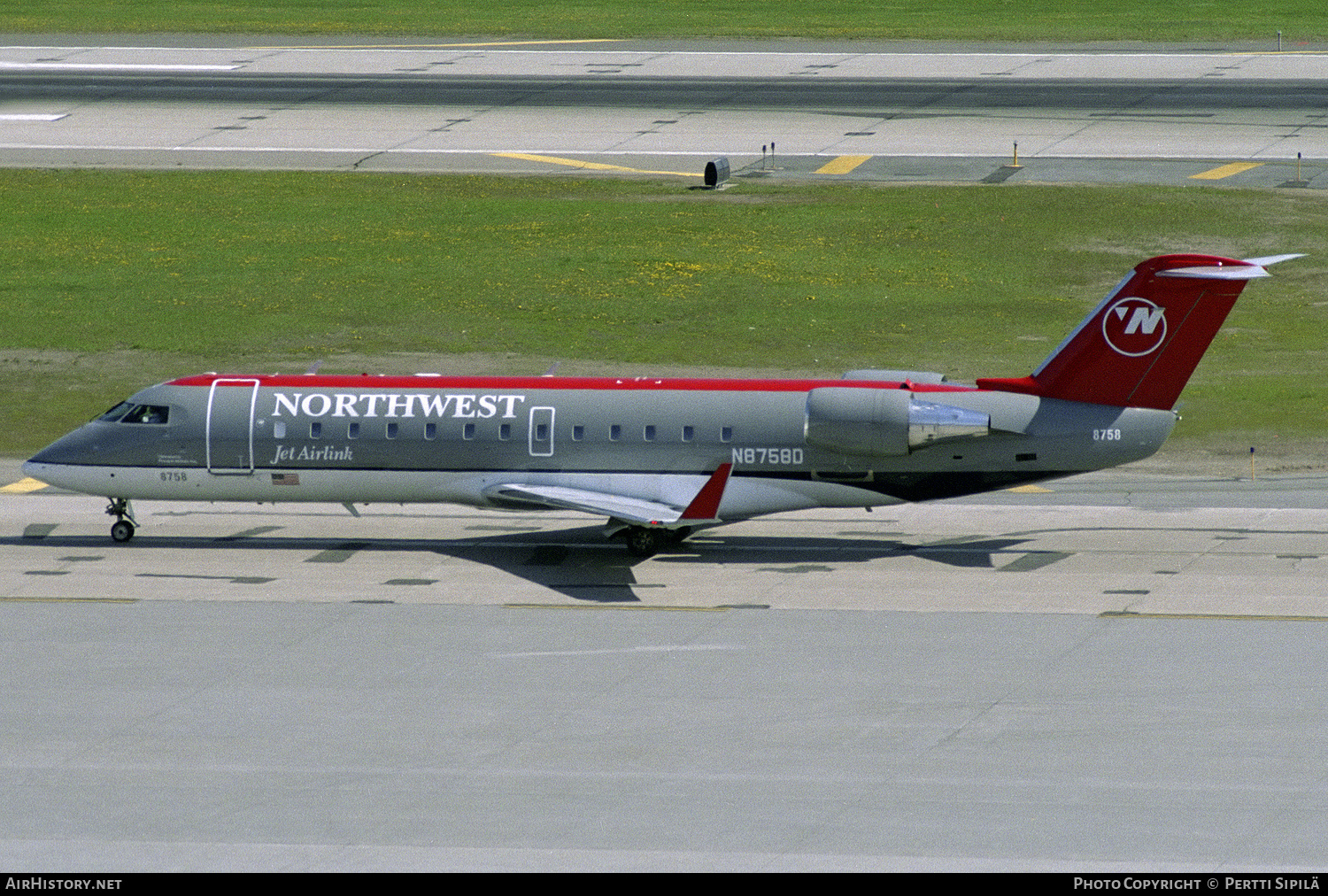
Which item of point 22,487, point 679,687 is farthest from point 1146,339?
point 22,487

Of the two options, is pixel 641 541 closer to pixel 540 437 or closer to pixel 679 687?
pixel 540 437

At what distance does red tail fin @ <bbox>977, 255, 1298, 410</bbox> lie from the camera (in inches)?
1367

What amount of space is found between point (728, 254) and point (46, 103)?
40.8m

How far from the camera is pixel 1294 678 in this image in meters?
28.2

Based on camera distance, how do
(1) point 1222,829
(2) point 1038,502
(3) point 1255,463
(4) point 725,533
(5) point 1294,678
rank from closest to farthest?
(1) point 1222,829 < (5) point 1294,678 < (4) point 725,533 < (2) point 1038,502 < (3) point 1255,463

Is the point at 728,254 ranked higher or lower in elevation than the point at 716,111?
lower

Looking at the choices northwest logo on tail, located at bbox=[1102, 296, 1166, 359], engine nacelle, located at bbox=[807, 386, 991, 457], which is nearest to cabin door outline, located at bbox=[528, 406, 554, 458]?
engine nacelle, located at bbox=[807, 386, 991, 457]

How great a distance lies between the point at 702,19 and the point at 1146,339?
A: 8054cm

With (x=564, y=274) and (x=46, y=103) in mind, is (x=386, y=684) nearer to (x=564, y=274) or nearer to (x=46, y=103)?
(x=564, y=274)

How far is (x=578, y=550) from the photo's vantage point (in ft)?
123

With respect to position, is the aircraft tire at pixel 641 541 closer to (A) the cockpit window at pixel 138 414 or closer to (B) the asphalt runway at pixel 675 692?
(B) the asphalt runway at pixel 675 692

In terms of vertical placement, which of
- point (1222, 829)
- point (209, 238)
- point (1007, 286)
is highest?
point (209, 238)

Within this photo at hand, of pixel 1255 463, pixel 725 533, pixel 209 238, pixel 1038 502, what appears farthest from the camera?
pixel 209 238

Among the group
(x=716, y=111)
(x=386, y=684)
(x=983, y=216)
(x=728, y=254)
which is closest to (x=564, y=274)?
(x=728, y=254)
